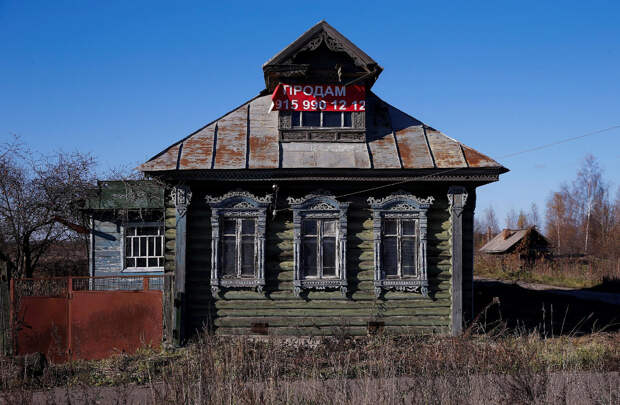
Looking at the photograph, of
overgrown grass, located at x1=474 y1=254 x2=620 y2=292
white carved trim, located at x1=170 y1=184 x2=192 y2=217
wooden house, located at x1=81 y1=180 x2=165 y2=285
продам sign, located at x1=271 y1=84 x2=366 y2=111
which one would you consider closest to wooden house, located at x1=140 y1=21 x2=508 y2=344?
white carved trim, located at x1=170 y1=184 x2=192 y2=217

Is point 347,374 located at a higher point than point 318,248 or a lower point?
lower

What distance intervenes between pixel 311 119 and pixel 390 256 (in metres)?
3.59

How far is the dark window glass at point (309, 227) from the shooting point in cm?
1075

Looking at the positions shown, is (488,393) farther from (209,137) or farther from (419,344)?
(209,137)

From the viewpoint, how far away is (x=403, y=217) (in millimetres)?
10797

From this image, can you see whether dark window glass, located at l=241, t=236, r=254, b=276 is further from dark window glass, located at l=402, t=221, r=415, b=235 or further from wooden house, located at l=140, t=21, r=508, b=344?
dark window glass, located at l=402, t=221, r=415, b=235

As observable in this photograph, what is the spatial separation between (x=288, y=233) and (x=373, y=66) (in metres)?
4.21

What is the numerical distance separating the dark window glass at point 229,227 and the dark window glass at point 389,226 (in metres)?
3.27

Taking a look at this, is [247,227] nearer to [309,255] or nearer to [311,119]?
[309,255]

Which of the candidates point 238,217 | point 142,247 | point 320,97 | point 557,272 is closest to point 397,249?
point 238,217

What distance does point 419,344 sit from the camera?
9414 millimetres

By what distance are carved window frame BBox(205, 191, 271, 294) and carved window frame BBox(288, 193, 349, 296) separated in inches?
26.9

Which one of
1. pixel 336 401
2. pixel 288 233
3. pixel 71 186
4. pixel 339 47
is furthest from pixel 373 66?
pixel 71 186

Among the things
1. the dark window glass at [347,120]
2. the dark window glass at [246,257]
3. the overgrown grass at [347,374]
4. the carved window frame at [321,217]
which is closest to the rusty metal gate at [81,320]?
the overgrown grass at [347,374]
